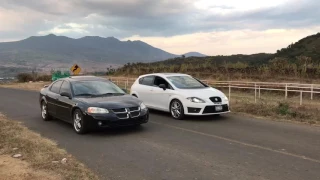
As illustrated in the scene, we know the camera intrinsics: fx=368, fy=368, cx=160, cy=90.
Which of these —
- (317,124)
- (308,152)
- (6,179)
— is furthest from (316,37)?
(6,179)

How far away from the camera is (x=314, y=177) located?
5.75m

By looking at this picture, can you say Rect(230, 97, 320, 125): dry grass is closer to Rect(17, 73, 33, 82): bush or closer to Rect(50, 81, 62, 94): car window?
Rect(50, 81, 62, 94): car window

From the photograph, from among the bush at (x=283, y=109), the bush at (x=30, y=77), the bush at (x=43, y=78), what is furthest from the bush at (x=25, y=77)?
the bush at (x=283, y=109)

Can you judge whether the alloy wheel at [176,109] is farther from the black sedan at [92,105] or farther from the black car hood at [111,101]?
the black car hood at [111,101]

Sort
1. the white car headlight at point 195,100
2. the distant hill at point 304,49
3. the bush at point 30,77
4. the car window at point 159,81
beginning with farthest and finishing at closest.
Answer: the distant hill at point 304,49 < the bush at point 30,77 < the car window at point 159,81 < the white car headlight at point 195,100

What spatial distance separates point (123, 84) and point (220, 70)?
10565mm

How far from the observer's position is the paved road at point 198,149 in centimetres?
606

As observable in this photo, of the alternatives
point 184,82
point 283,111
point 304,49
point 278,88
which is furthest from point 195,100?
point 304,49

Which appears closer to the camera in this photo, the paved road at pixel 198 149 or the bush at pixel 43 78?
the paved road at pixel 198 149

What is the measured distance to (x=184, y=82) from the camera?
12969mm

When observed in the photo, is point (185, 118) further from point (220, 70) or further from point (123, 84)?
point (220, 70)

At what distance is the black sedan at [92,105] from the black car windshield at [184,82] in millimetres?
2639

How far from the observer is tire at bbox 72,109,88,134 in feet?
30.3

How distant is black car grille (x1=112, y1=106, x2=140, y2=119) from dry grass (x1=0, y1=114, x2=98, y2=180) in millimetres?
1705
